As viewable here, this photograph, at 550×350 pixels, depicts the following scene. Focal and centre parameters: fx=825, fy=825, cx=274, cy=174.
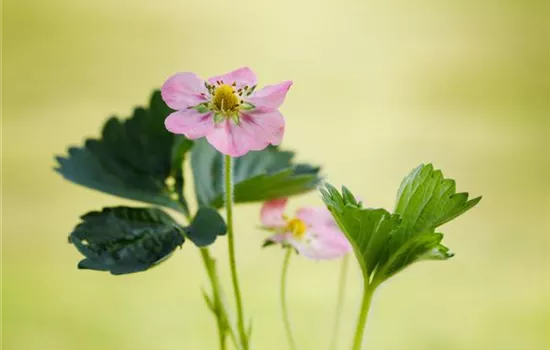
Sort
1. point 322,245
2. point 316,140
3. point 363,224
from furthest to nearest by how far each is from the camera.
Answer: point 316,140
point 322,245
point 363,224

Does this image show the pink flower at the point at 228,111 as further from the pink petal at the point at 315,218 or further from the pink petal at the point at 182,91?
the pink petal at the point at 315,218

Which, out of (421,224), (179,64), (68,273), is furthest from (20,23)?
(421,224)

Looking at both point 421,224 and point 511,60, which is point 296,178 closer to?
point 421,224

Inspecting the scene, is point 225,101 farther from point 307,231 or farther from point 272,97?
point 307,231

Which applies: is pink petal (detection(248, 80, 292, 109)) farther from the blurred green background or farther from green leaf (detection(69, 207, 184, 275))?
the blurred green background

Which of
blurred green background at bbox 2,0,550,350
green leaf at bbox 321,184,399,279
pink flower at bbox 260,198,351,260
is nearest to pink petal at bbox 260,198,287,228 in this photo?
pink flower at bbox 260,198,351,260

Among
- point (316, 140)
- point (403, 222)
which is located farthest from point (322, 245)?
point (316, 140)

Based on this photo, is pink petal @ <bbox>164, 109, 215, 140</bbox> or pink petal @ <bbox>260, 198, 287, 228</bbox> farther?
pink petal @ <bbox>260, 198, 287, 228</bbox>
